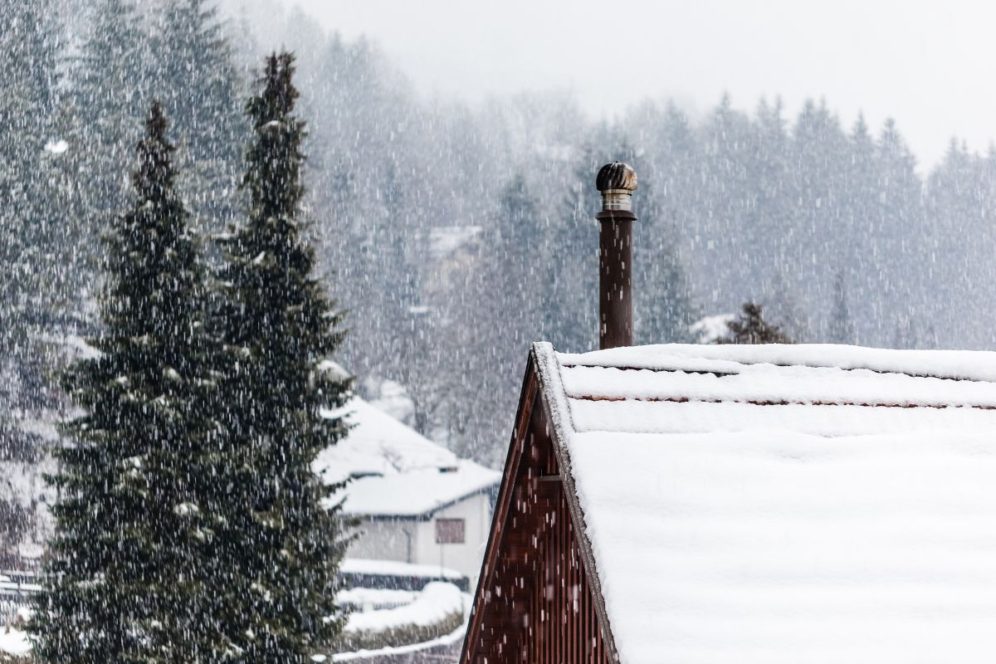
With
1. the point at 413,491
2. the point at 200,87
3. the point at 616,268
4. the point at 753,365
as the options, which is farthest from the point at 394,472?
the point at 753,365

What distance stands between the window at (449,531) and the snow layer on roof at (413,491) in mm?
1031

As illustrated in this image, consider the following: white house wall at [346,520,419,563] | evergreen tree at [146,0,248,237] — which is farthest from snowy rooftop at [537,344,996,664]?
evergreen tree at [146,0,248,237]

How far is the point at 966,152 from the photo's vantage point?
12988 centimetres

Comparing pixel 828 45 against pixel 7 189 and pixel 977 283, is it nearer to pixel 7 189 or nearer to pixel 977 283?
pixel 977 283

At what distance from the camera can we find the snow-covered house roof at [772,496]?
204 inches

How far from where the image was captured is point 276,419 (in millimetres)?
20969

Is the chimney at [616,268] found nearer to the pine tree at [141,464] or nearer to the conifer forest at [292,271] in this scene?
the conifer forest at [292,271]

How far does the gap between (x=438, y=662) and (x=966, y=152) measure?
A: 362ft

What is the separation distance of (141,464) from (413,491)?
28353 mm

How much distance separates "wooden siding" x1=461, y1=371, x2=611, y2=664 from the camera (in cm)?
707

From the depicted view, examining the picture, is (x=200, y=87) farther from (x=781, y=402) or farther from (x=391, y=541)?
(x=781, y=402)

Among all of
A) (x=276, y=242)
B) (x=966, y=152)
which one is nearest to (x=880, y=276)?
(x=966, y=152)

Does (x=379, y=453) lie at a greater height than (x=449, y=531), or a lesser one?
greater

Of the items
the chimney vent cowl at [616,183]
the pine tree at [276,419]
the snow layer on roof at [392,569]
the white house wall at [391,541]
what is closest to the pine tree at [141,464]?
the pine tree at [276,419]
